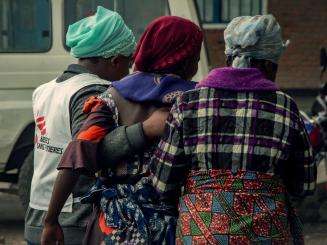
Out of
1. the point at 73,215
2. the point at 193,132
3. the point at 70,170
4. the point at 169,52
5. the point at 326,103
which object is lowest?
the point at 326,103

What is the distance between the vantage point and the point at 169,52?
3.01m

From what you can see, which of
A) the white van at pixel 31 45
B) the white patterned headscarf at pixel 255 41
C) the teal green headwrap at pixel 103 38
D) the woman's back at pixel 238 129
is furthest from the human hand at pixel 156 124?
the white van at pixel 31 45

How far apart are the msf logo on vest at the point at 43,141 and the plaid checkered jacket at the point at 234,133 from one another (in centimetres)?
76

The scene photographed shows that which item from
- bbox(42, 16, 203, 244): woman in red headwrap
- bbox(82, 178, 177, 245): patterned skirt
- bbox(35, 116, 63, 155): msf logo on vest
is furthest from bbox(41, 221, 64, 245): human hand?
bbox(35, 116, 63, 155): msf logo on vest

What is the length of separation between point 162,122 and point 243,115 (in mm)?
305

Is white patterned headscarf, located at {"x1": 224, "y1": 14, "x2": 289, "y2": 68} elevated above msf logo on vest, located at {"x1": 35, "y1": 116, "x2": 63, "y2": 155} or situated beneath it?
elevated above

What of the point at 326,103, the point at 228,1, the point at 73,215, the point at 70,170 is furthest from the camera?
the point at 228,1

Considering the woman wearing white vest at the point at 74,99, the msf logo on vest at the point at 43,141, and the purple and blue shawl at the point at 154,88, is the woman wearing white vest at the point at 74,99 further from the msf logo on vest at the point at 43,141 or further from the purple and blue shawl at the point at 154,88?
the purple and blue shawl at the point at 154,88

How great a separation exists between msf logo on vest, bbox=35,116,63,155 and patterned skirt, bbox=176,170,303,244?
0.85 metres

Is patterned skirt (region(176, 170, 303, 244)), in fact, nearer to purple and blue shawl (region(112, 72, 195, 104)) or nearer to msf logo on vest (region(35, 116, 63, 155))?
purple and blue shawl (region(112, 72, 195, 104))

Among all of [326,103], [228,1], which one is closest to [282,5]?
[228,1]

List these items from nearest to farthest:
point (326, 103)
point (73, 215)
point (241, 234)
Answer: point (241, 234), point (73, 215), point (326, 103)

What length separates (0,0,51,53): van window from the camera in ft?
23.9

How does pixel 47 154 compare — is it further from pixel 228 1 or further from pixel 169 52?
pixel 228 1
